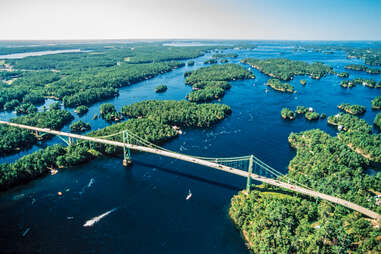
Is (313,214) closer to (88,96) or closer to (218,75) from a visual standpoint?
(88,96)

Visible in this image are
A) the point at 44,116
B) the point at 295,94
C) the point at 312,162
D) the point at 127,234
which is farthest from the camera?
the point at 295,94

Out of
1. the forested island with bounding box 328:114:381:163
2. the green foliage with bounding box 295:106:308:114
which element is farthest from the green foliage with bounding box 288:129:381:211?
the green foliage with bounding box 295:106:308:114

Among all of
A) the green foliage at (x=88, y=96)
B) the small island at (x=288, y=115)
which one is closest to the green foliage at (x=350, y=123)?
the small island at (x=288, y=115)

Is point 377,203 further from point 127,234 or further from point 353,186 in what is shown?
point 127,234

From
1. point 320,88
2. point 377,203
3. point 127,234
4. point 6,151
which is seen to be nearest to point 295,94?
point 320,88

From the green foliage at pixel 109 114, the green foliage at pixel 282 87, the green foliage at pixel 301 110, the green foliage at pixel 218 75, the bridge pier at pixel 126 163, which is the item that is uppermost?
the green foliage at pixel 218 75

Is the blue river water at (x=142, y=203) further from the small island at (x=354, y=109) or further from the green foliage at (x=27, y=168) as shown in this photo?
the small island at (x=354, y=109)

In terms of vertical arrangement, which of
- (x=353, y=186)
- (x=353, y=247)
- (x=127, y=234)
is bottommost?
(x=127, y=234)

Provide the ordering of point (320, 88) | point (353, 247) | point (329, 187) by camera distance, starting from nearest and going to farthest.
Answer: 1. point (353, 247)
2. point (329, 187)
3. point (320, 88)
